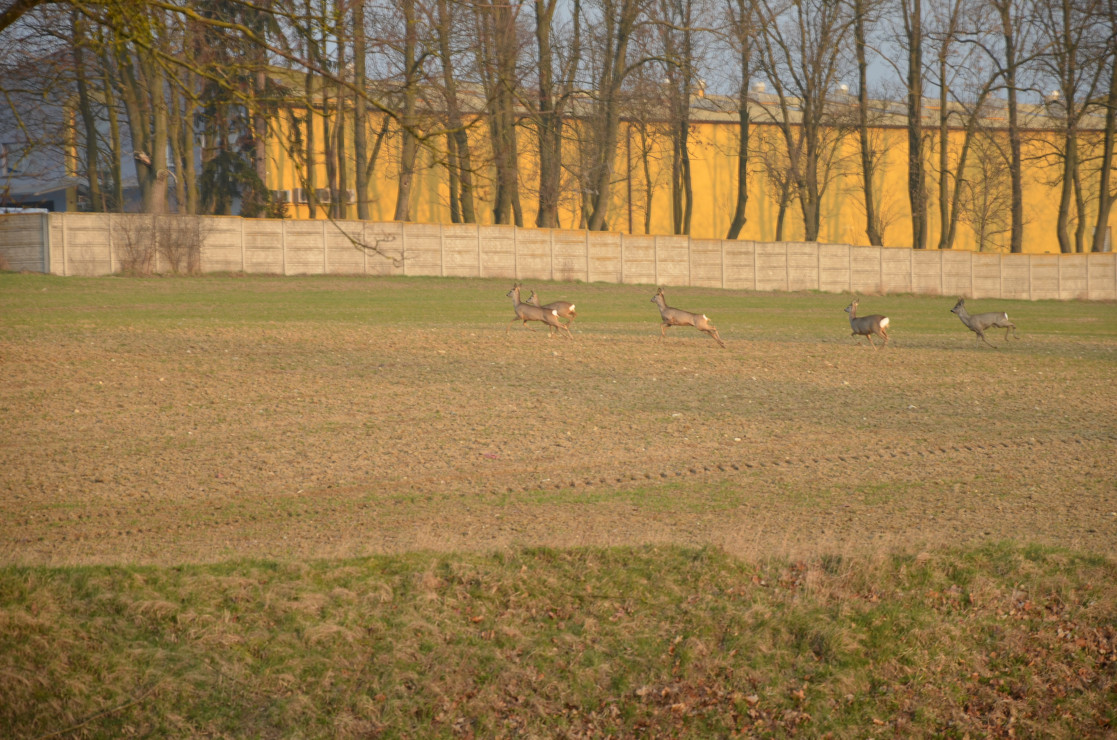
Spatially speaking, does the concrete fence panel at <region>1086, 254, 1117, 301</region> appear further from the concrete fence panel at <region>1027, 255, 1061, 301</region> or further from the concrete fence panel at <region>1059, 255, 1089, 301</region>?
the concrete fence panel at <region>1027, 255, 1061, 301</region>

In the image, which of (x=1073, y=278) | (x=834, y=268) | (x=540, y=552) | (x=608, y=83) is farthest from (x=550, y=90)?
(x=540, y=552)

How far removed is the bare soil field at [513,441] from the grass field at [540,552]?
73 millimetres

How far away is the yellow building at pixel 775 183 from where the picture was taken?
5856 centimetres

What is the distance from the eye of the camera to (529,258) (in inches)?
1703

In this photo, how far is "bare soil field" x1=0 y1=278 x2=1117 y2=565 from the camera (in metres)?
10.5

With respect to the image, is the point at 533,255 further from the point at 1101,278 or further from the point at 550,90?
the point at 1101,278

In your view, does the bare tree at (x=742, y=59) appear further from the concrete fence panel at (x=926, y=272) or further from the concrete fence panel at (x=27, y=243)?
the concrete fence panel at (x=27, y=243)

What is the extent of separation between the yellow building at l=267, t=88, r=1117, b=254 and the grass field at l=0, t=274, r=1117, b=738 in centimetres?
3993

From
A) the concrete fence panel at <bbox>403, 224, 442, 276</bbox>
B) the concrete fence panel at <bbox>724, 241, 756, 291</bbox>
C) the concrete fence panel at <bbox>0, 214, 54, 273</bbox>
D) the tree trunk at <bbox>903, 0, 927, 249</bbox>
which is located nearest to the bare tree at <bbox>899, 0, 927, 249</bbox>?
the tree trunk at <bbox>903, 0, 927, 249</bbox>

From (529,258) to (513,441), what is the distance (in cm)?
2907

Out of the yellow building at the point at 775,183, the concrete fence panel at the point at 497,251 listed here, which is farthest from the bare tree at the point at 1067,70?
the concrete fence panel at the point at 497,251

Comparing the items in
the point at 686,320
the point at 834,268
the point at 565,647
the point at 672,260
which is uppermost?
the point at 672,260

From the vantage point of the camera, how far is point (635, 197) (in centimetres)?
6894

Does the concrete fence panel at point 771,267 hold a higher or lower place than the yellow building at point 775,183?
lower
